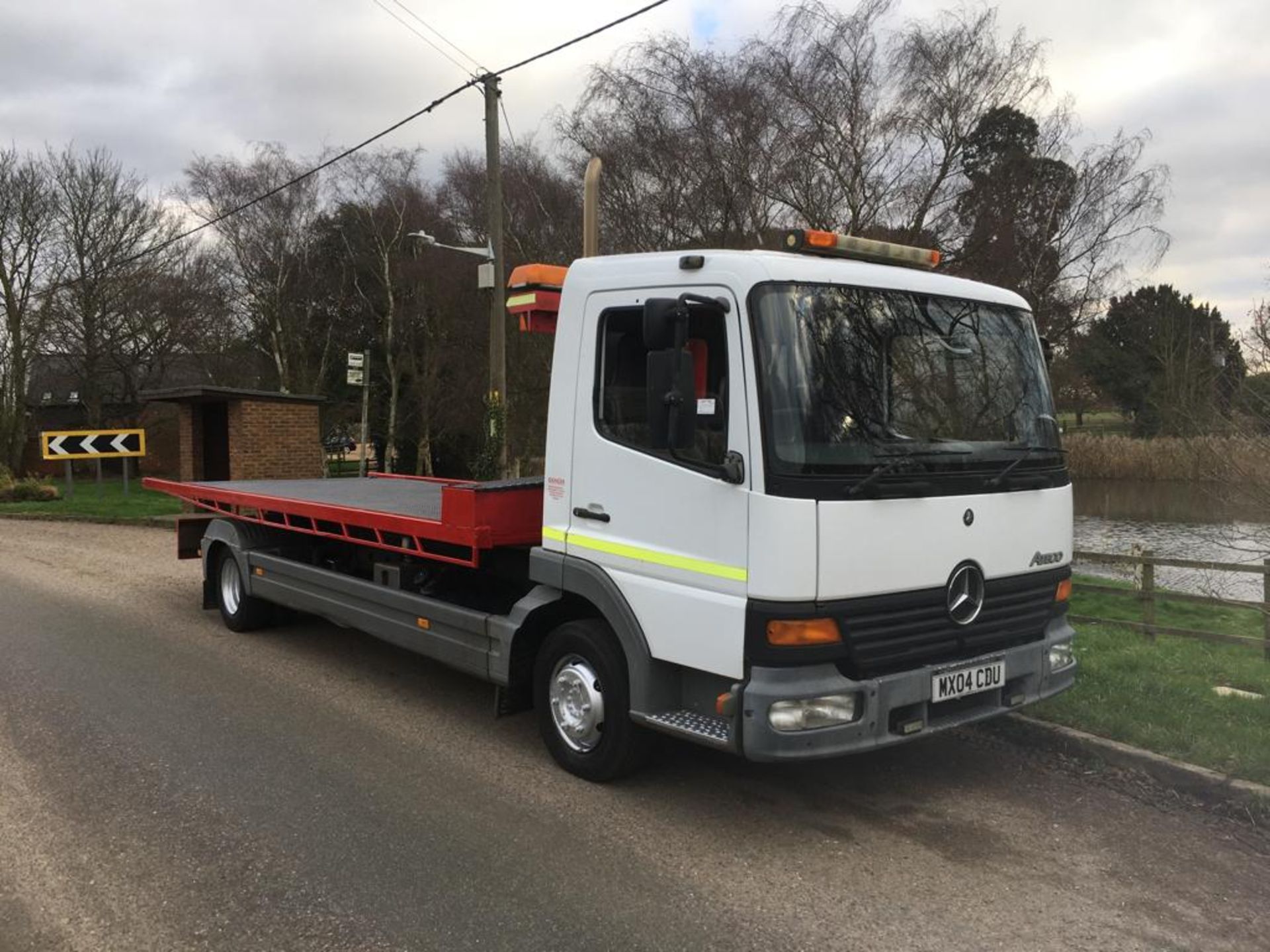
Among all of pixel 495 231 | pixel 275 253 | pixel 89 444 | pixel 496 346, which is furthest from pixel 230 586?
pixel 275 253

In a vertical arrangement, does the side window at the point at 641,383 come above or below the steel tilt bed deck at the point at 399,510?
above

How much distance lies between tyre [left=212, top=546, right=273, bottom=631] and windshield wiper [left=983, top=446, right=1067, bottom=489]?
6121mm

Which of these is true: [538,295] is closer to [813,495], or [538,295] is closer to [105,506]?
[813,495]

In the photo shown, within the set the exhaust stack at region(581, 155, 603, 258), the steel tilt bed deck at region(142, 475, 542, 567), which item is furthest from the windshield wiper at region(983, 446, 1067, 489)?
the exhaust stack at region(581, 155, 603, 258)

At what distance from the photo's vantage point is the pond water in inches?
278

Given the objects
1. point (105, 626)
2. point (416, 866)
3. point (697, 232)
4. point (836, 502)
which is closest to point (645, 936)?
point (416, 866)

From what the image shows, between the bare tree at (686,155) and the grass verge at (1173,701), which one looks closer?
the grass verge at (1173,701)

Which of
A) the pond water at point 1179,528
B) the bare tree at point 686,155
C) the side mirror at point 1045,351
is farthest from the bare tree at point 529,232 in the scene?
the side mirror at point 1045,351

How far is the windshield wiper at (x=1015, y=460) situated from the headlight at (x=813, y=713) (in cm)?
117

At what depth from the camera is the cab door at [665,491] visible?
3.72 meters

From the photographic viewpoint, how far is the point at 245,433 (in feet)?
38.8

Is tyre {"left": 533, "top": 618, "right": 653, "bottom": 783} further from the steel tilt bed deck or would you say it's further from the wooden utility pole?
the wooden utility pole

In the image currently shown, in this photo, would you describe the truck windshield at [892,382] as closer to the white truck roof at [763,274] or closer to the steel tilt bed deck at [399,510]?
the white truck roof at [763,274]

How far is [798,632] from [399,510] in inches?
138
